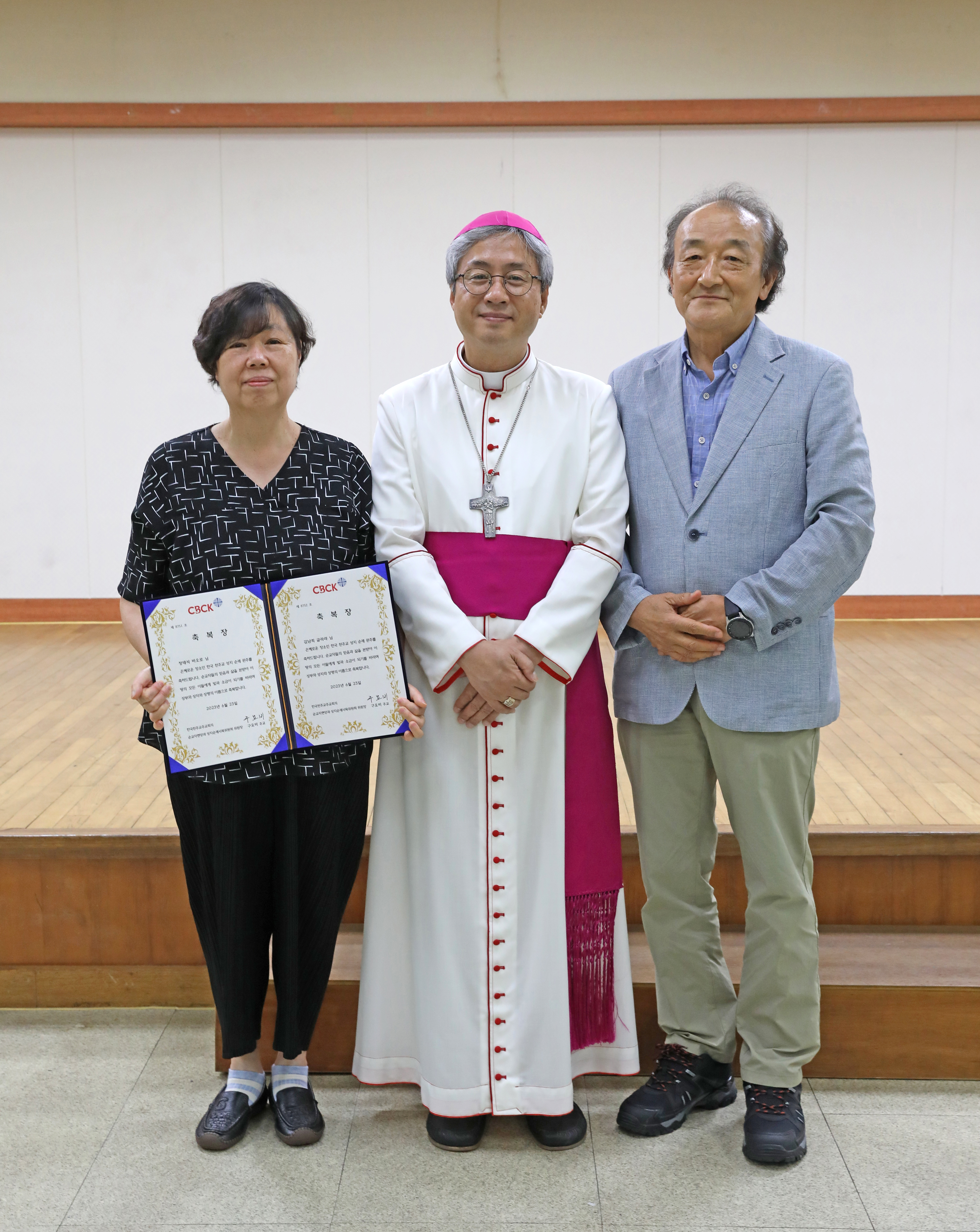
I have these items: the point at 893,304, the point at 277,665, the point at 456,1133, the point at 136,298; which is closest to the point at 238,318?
the point at 277,665

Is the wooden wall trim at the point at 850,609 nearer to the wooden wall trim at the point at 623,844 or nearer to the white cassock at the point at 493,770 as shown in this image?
the wooden wall trim at the point at 623,844

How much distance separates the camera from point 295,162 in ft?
18.5

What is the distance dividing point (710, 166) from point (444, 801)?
466cm

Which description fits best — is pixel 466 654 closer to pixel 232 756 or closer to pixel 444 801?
pixel 444 801

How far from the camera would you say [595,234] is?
225 inches

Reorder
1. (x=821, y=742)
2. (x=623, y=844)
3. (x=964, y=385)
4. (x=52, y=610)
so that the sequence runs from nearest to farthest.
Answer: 1. (x=623, y=844)
2. (x=821, y=742)
3. (x=964, y=385)
4. (x=52, y=610)

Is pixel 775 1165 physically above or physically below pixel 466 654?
below

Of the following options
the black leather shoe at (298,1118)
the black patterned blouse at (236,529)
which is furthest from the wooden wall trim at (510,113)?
the black leather shoe at (298,1118)

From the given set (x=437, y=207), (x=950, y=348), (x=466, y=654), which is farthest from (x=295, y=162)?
(x=466, y=654)

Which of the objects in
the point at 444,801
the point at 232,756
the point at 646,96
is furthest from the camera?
the point at 646,96

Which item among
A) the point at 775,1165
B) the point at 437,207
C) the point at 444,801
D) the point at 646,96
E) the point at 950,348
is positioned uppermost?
the point at 646,96

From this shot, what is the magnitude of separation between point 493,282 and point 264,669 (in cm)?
79

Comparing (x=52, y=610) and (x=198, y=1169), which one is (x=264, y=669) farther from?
(x=52, y=610)

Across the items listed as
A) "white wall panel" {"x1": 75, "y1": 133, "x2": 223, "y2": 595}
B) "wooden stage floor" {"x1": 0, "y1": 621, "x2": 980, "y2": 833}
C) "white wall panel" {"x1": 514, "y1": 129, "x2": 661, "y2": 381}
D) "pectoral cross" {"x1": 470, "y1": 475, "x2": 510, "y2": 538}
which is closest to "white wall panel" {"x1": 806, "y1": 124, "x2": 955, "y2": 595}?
"wooden stage floor" {"x1": 0, "y1": 621, "x2": 980, "y2": 833}
